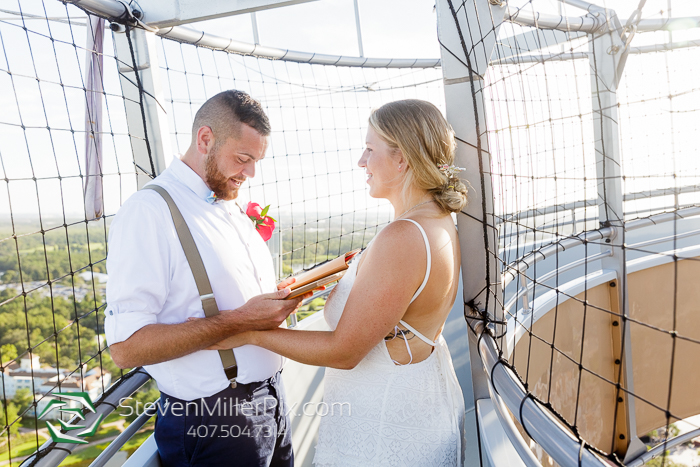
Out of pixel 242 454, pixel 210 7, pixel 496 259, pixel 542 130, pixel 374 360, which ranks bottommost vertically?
pixel 242 454

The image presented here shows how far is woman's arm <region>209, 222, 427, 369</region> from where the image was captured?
1194 millimetres

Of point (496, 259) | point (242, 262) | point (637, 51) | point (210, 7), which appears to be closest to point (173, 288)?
point (242, 262)

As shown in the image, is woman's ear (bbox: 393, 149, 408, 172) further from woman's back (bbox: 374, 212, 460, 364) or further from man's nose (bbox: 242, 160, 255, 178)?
man's nose (bbox: 242, 160, 255, 178)

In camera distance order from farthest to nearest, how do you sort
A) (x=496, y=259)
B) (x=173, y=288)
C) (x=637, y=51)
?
(x=637, y=51), (x=496, y=259), (x=173, y=288)

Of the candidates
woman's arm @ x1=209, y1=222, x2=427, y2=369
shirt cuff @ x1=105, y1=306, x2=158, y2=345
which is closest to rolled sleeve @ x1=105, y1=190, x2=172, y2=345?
shirt cuff @ x1=105, y1=306, x2=158, y2=345

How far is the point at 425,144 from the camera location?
1383mm

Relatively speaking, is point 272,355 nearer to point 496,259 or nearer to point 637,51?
point 496,259

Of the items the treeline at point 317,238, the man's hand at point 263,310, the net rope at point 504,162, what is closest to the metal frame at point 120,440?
the net rope at point 504,162

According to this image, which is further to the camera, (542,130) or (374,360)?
(542,130)

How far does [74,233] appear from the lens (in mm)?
26047

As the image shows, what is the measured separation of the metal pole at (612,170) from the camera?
9.70 ft

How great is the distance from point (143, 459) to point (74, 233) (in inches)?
1143

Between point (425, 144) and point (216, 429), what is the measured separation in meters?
1.03

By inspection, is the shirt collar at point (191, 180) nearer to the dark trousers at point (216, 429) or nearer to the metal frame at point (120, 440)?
the dark trousers at point (216, 429)
